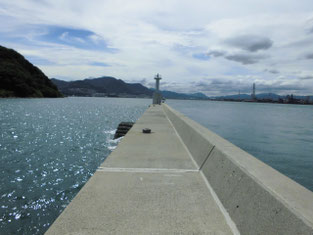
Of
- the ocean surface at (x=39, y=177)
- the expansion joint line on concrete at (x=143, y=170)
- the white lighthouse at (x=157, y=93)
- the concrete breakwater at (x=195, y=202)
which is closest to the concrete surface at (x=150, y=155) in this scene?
the expansion joint line on concrete at (x=143, y=170)

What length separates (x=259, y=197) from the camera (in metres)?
2.71

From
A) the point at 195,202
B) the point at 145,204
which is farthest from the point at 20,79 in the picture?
the point at 195,202

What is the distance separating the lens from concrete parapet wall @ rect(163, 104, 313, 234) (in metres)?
2.16

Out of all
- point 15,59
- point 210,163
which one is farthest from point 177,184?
point 15,59

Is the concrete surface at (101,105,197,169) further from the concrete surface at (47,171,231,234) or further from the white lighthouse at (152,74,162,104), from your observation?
the white lighthouse at (152,74,162,104)

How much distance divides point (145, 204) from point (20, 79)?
5269 inches

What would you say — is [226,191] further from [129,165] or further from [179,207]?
[129,165]

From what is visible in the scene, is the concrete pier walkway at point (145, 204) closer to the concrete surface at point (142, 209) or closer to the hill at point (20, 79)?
the concrete surface at point (142, 209)

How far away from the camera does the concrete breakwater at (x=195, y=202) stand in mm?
2443

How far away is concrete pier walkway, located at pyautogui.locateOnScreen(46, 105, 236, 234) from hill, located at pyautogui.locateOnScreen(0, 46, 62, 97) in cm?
12431

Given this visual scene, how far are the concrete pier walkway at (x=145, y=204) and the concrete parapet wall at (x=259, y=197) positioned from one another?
212mm

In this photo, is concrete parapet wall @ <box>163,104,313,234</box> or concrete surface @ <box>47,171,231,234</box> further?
concrete surface @ <box>47,171,231,234</box>

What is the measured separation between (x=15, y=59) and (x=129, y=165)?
16304 centimetres

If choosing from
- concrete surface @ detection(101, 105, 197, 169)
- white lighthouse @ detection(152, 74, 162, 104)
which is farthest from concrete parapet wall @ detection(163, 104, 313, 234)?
white lighthouse @ detection(152, 74, 162, 104)
